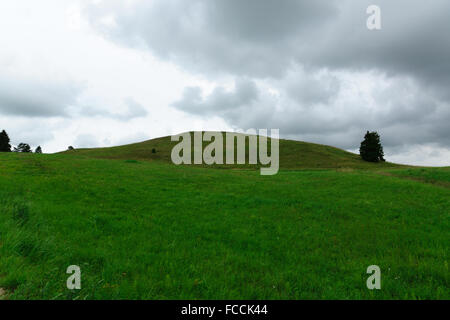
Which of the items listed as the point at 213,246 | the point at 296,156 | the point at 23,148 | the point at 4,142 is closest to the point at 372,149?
the point at 296,156

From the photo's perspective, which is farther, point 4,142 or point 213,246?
point 4,142

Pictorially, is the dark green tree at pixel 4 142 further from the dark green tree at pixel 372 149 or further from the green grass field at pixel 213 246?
the dark green tree at pixel 372 149

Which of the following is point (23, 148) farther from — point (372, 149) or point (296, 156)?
point (372, 149)

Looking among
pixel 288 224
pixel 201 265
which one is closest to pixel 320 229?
pixel 288 224

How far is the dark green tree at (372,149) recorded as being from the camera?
80688 millimetres

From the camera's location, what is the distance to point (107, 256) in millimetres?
6238

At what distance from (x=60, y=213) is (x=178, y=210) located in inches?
204

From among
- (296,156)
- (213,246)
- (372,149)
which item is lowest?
(213,246)

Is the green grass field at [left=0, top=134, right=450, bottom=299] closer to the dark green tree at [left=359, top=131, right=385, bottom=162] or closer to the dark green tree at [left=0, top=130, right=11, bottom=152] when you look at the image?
the dark green tree at [left=359, top=131, right=385, bottom=162]

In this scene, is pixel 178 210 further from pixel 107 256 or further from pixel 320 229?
pixel 320 229

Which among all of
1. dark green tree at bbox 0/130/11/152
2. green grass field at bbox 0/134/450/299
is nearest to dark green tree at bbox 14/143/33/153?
dark green tree at bbox 0/130/11/152

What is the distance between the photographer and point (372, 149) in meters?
81.4

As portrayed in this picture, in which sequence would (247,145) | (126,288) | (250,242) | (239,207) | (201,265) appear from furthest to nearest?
(247,145)
(239,207)
(250,242)
(201,265)
(126,288)

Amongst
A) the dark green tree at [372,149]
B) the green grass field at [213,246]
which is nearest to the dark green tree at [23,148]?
the green grass field at [213,246]
